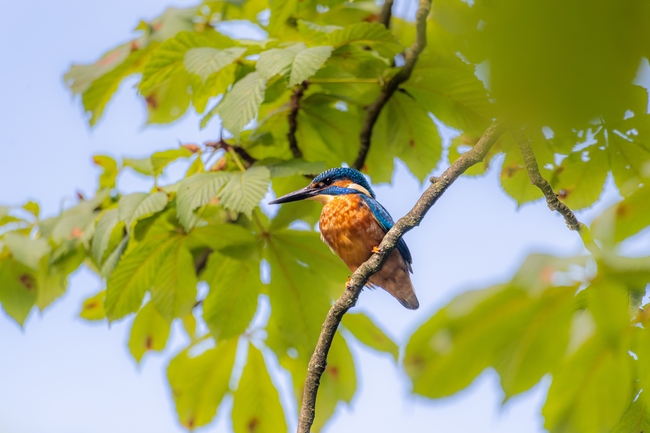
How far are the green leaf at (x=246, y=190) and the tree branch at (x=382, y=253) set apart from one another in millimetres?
636

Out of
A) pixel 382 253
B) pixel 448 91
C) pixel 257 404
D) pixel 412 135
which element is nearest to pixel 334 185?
pixel 412 135

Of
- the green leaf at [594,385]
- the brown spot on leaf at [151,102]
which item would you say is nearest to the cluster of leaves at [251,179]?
the brown spot on leaf at [151,102]

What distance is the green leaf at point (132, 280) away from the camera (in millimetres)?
3076

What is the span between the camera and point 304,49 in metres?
2.77

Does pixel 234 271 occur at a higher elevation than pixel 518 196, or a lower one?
lower

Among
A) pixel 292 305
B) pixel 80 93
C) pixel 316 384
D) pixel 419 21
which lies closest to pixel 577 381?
pixel 316 384

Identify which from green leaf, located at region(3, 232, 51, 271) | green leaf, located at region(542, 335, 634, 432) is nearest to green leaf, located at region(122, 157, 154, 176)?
green leaf, located at region(3, 232, 51, 271)

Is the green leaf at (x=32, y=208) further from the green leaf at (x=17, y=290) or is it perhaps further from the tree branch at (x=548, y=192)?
the tree branch at (x=548, y=192)

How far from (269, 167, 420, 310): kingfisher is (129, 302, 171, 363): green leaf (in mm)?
956

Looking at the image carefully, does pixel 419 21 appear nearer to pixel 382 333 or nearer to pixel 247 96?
pixel 247 96

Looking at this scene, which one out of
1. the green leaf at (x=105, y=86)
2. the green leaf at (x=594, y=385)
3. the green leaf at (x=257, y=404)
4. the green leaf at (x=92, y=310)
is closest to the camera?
the green leaf at (x=594, y=385)

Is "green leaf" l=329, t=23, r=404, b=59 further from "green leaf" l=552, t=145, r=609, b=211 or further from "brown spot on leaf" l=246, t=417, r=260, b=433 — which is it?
"brown spot on leaf" l=246, t=417, r=260, b=433

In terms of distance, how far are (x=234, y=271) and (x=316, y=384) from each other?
1.09m

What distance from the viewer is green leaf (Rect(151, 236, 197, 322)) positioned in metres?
3.11
